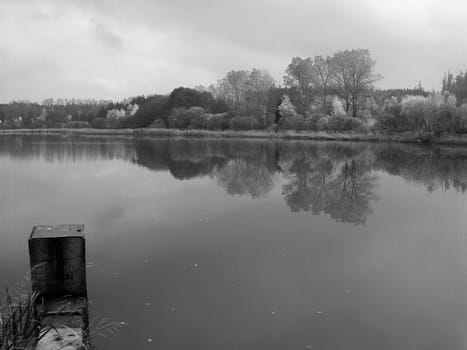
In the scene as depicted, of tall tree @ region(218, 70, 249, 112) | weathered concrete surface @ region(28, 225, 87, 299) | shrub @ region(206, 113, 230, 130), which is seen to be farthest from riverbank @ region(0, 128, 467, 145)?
weathered concrete surface @ region(28, 225, 87, 299)

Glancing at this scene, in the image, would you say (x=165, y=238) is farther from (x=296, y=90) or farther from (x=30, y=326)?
(x=296, y=90)

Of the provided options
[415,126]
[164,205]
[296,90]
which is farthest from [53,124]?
[164,205]

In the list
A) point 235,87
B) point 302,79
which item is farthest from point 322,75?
point 235,87

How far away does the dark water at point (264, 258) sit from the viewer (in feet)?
16.4

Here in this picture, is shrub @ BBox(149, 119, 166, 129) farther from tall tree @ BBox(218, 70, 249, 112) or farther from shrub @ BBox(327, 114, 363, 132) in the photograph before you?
shrub @ BBox(327, 114, 363, 132)

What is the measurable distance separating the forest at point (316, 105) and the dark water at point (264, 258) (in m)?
23.4

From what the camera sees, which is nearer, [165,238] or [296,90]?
[165,238]

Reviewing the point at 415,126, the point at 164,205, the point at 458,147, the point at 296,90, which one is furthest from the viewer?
the point at 296,90

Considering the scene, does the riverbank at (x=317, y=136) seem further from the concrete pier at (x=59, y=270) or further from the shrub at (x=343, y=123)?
the concrete pier at (x=59, y=270)

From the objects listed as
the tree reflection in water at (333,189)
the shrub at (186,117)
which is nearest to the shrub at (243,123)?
the shrub at (186,117)

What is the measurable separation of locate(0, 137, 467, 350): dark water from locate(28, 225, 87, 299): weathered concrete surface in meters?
0.37

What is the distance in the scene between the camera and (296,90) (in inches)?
2077

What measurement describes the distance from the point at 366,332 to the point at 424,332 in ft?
2.13

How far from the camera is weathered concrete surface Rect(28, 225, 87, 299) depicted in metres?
5.51
